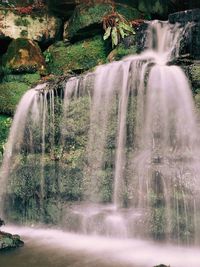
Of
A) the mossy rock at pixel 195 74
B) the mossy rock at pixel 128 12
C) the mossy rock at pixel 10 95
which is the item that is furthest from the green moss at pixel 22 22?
the mossy rock at pixel 195 74

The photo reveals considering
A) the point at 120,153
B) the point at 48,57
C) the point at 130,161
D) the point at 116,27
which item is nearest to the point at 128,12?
the point at 116,27

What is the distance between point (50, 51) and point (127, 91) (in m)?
5.54

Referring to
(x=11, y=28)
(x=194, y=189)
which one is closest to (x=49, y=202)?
(x=194, y=189)

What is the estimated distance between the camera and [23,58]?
12.7 m

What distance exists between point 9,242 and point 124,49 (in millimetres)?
6633

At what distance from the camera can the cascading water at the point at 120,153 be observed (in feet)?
27.2

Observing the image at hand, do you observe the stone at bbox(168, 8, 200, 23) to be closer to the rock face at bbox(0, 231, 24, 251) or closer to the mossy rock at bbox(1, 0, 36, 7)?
the mossy rock at bbox(1, 0, 36, 7)

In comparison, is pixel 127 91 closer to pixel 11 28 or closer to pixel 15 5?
pixel 11 28

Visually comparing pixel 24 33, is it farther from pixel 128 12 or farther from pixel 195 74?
pixel 195 74

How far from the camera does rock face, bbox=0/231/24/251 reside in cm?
775

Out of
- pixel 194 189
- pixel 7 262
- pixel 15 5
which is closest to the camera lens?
pixel 7 262

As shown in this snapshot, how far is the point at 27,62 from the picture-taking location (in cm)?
1271

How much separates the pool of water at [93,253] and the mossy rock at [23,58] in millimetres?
5754

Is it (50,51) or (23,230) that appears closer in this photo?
(23,230)
